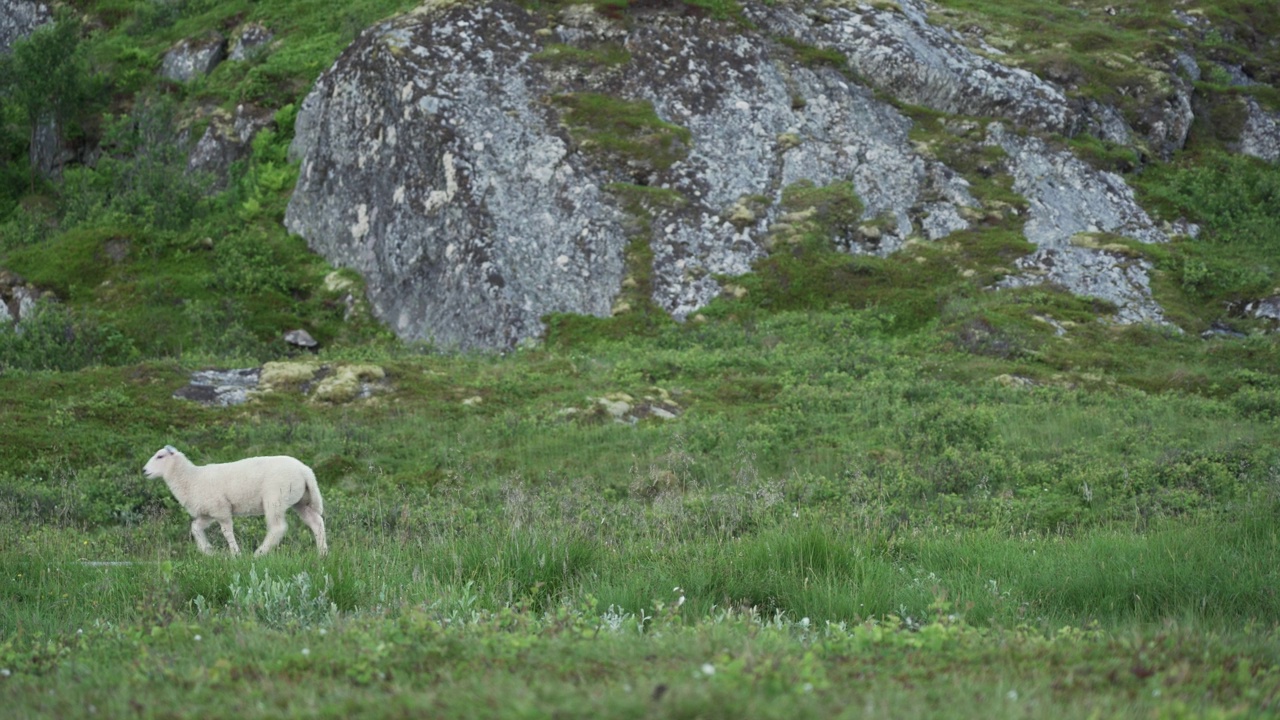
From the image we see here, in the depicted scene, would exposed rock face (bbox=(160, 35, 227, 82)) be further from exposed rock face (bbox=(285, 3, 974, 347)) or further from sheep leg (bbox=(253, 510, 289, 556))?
sheep leg (bbox=(253, 510, 289, 556))

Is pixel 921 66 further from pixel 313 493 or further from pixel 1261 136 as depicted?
A: pixel 313 493

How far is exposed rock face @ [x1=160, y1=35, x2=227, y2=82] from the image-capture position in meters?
61.9


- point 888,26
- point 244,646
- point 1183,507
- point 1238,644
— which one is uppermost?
point 888,26

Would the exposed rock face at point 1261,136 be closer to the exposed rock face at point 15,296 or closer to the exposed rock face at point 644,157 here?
the exposed rock face at point 644,157

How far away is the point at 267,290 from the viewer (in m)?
38.0

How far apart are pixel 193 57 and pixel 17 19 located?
21.1 m

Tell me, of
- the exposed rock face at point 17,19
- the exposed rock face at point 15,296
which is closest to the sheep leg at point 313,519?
the exposed rock face at point 15,296

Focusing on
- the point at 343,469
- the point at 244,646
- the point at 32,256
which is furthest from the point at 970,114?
the point at 244,646

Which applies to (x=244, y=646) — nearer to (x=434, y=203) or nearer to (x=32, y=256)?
(x=434, y=203)

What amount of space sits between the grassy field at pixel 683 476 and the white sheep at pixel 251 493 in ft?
1.77

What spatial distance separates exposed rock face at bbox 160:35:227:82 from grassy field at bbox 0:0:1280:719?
10.9 meters

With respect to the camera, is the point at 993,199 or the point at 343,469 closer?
the point at 343,469

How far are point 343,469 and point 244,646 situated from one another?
13.8 meters

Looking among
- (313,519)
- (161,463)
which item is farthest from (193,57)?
(313,519)
